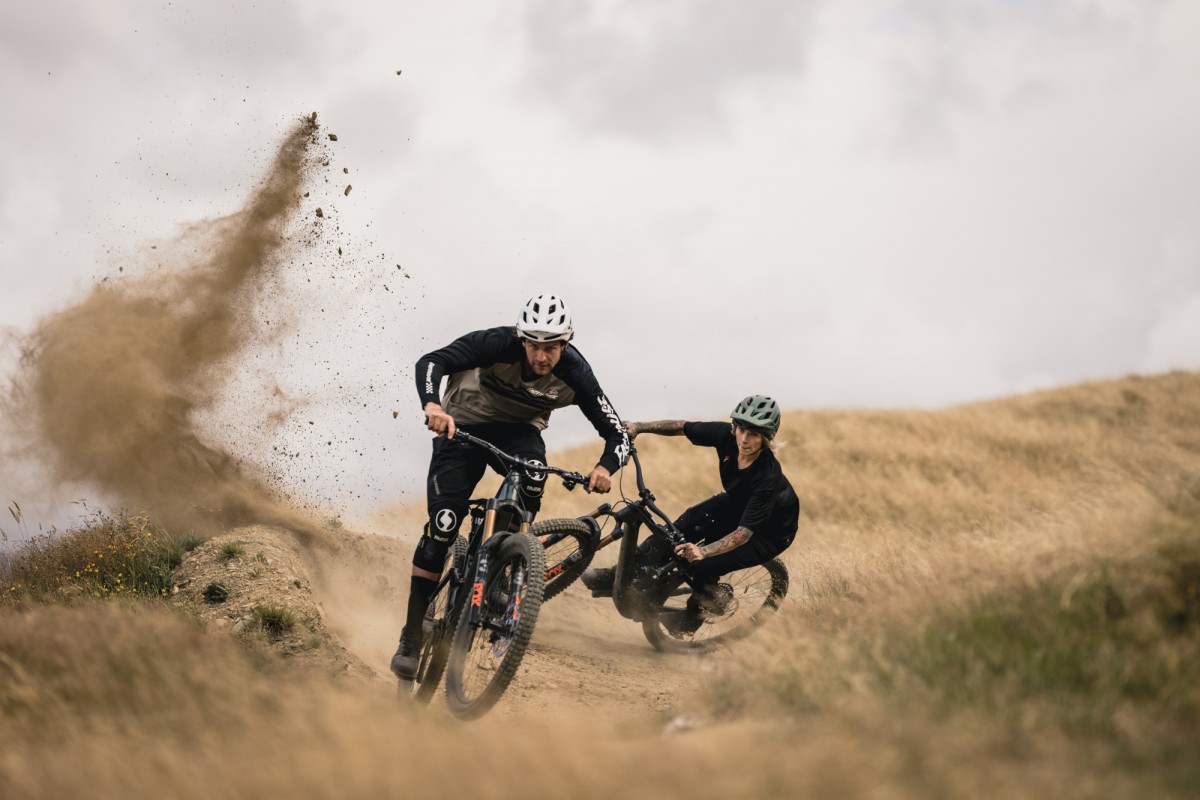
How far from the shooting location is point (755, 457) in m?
8.77

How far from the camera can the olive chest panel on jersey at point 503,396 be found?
25.5 feet

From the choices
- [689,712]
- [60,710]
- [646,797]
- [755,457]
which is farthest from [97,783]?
[755,457]

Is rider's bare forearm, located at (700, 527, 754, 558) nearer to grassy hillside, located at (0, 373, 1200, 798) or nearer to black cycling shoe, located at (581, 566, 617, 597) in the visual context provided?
grassy hillside, located at (0, 373, 1200, 798)

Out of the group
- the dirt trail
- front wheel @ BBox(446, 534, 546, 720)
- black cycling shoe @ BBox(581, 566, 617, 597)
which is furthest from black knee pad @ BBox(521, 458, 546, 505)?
black cycling shoe @ BBox(581, 566, 617, 597)

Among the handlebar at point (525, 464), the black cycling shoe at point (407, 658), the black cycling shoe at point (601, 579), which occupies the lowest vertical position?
the black cycling shoe at point (407, 658)

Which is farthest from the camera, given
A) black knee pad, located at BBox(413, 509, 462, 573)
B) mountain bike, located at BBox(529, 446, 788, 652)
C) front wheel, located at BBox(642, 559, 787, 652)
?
front wheel, located at BBox(642, 559, 787, 652)

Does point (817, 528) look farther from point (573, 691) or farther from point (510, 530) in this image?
point (510, 530)

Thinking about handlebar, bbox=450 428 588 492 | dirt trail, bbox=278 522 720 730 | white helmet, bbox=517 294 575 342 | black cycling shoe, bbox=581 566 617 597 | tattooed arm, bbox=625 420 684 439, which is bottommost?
dirt trail, bbox=278 522 720 730

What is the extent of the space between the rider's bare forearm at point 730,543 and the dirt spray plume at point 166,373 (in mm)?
6233

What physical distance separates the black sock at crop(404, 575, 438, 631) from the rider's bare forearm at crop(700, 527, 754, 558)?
2.38 metres

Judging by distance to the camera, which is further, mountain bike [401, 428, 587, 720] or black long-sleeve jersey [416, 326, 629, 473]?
black long-sleeve jersey [416, 326, 629, 473]

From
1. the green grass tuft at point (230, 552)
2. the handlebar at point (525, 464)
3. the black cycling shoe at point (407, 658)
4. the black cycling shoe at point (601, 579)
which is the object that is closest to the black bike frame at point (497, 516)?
the handlebar at point (525, 464)

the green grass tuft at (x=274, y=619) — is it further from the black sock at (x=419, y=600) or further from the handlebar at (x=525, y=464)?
the handlebar at (x=525, y=464)

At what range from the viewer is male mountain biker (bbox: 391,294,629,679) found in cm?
725
